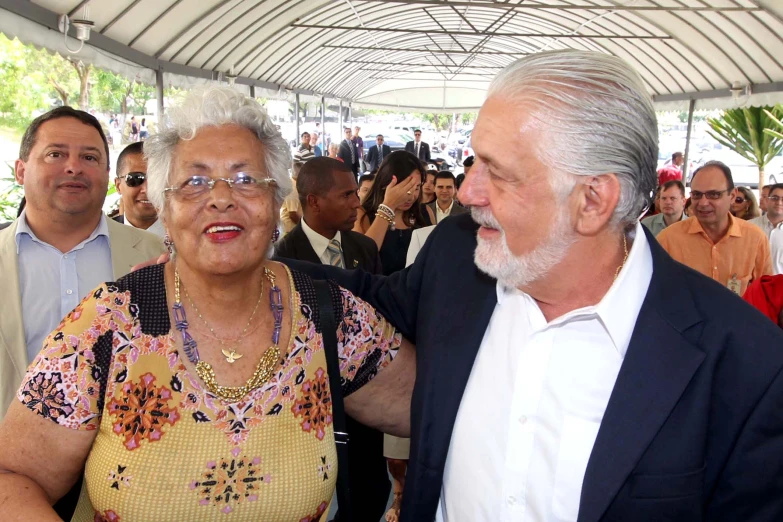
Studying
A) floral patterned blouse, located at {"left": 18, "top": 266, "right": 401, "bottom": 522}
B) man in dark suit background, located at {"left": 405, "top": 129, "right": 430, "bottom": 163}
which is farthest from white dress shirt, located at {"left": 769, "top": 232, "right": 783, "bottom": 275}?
man in dark suit background, located at {"left": 405, "top": 129, "right": 430, "bottom": 163}

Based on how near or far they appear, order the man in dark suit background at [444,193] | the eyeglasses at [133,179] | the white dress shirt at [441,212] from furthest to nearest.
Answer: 1. the man in dark suit background at [444,193]
2. the white dress shirt at [441,212]
3. the eyeglasses at [133,179]

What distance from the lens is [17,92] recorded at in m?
15.9

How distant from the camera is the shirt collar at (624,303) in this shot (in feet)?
5.41

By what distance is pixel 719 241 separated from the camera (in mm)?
5012

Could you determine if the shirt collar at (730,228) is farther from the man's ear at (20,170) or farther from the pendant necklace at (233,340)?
the man's ear at (20,170)

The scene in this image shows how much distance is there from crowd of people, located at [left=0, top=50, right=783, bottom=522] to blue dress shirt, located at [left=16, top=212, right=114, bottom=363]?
103 centimetres

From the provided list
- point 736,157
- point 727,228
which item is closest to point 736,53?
point 727,228

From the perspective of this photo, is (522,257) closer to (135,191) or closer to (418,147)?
(135,191)

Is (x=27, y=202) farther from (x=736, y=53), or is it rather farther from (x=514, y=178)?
(x=736, y=53)

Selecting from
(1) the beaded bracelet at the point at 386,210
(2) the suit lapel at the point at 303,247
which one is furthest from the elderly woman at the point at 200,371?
(1) the beaded bracelet at the point at 386,210

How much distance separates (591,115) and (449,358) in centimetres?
73

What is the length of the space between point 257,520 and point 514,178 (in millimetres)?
1121

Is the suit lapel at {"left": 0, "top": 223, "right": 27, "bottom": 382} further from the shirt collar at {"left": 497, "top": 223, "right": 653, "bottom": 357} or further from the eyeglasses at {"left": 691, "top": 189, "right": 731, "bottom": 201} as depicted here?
the eyeglasses at {"left": 691, "top": 189, "right": 731, "bottom": 201}

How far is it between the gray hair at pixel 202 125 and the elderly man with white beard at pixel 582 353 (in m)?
0.63
